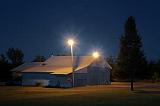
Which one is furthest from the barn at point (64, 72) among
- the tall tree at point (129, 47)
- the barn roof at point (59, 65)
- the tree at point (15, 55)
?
the tree at point (15, 55)

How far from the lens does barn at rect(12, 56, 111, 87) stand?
81500 mm

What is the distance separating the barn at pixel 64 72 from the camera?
81.5 meters

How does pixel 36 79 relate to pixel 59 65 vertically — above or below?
below

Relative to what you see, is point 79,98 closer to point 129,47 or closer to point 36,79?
point 129,47

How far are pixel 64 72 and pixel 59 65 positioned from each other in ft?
38.8

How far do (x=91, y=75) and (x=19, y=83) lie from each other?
14647 millimetres

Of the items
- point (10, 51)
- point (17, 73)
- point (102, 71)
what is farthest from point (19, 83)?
point (10, 51)

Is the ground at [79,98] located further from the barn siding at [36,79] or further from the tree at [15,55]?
the tree at [15,55]

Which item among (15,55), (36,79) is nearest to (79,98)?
(36,79)

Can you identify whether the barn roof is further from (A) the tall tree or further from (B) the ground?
(B) the ground

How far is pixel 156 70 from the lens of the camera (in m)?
112

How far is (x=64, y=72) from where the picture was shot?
81000 mm

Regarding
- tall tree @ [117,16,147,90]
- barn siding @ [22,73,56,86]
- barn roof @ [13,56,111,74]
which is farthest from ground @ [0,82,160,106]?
barn roof @ [13,56,111,74]

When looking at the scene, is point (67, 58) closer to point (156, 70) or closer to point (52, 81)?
point (52, 81)
